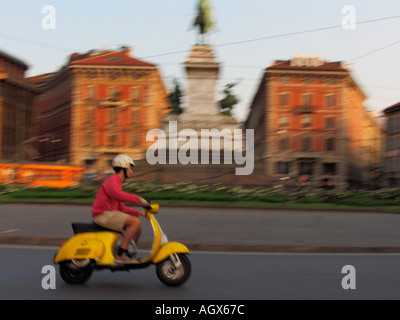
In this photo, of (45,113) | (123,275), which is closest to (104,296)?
(123,275)

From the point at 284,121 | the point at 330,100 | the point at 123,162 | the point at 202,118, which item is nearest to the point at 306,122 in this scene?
the point at 284,121

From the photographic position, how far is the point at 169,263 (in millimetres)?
7180

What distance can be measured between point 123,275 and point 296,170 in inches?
2453

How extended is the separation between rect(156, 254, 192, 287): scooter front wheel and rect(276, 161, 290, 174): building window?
6316 centimetres

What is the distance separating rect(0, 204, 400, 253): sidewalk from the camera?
1215 centimetres

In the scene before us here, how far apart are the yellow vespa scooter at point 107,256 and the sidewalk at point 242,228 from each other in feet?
15.8

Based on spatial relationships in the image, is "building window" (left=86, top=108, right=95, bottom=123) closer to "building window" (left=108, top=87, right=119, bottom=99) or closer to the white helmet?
"building window" (left=108, top=87, right=119, bottom=99)

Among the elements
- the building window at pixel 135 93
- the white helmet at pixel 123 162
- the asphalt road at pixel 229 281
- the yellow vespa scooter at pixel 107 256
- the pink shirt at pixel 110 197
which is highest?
the building window at pixel 135 93

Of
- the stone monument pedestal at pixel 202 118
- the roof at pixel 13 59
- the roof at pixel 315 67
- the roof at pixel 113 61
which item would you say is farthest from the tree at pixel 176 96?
the roof at pixel 13 59

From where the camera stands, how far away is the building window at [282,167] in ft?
230

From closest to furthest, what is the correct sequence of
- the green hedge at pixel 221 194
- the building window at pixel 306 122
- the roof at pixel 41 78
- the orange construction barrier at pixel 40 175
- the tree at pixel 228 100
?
the green hedge at pixel 221 194, the orange construction barrier at pixel 40 175, the tree at pixel 228 100, the building window at pixel 306 122, the roof at pixel 41 78

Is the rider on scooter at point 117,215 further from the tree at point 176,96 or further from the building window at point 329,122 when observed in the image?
the building window at point 329,122
